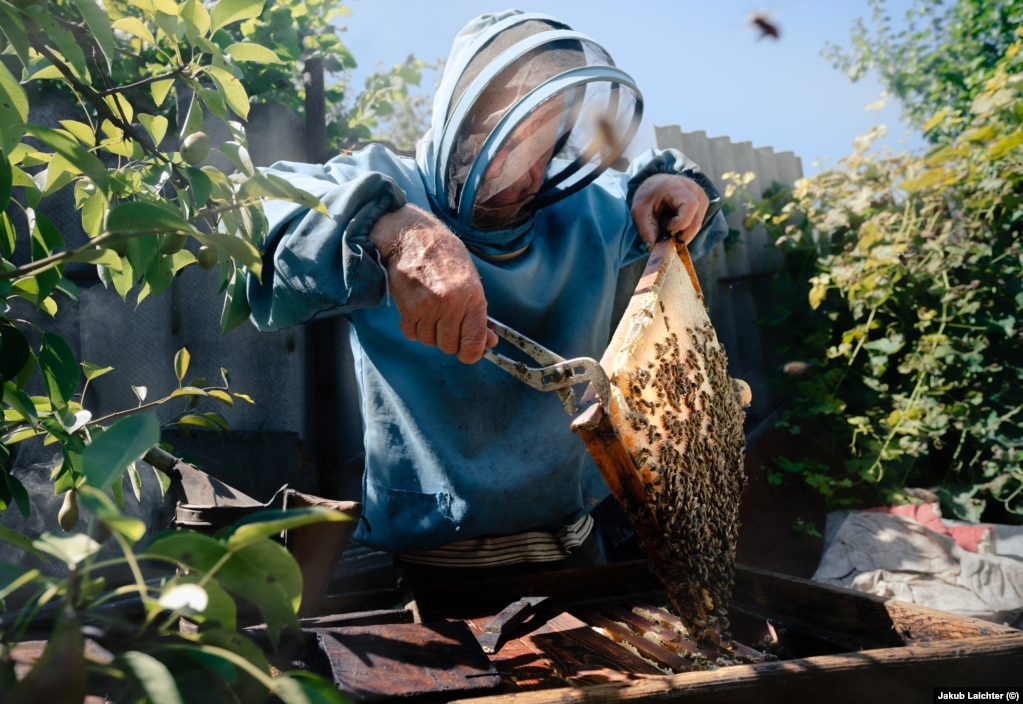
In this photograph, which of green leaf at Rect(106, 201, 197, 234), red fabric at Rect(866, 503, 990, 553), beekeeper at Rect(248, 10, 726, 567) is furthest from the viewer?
red fabric at Rect(866, 503, 990, 553)

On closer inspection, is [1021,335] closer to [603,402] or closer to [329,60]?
[603,402]

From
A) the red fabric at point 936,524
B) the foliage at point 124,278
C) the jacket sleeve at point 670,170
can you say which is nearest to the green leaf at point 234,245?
the foliage at point 124,278

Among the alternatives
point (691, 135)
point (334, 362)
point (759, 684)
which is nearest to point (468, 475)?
point (759, 684)

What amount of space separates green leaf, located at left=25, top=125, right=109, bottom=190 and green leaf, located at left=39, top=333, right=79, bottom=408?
1.17 feet

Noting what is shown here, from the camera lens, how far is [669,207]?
243cm

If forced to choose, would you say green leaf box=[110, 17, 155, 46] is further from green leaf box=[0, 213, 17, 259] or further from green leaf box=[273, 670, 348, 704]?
green leaf box=[273, 670, 348, 704]

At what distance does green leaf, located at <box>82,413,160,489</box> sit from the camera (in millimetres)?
545

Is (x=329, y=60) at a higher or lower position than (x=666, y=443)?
higher

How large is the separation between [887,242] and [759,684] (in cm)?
317

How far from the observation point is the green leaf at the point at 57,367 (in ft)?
3.78

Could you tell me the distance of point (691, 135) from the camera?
4.82m

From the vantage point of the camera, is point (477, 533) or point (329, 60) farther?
point (329, 60)

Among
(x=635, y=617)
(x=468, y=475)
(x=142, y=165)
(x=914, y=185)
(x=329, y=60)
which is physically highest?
(x=329, y=60)

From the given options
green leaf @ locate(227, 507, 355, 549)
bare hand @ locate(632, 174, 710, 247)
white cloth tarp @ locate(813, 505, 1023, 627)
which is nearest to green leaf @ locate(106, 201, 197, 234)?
green leaf @ locate(227, 507, 355, 549)
